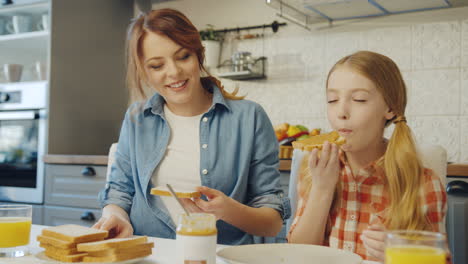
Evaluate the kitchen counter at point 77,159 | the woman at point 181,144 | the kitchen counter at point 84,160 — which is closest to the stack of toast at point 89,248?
the woman at point 181,144

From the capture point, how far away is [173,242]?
1098mm

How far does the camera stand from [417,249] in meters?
0.62

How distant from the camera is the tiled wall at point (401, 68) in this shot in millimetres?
2574

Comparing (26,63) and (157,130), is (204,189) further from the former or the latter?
(26,63)

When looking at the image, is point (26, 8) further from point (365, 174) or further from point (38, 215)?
point (365, 174)

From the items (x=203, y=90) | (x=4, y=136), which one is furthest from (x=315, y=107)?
(x=4, y=136)

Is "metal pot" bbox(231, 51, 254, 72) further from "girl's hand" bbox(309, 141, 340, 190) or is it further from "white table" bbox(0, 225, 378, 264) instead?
"white table" bbox(0, 225, 378, 264)

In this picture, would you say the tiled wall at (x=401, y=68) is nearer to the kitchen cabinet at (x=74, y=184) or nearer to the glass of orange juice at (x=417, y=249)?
the kitchen cabinet at (x=74, y=184)

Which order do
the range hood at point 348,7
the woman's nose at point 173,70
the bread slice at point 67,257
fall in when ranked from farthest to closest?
the range hood at point 348,7
the woman's nose at point 173,70
the bread slice at point 67,257

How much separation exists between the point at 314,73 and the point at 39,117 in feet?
5.51

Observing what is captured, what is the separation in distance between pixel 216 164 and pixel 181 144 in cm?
13

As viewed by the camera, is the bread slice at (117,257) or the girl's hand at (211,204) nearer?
the bread slice at (117,257)

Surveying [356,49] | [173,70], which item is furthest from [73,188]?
[356,49]

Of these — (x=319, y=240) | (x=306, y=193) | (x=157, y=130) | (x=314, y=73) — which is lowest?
(x=319, y=240)
